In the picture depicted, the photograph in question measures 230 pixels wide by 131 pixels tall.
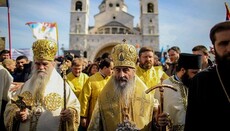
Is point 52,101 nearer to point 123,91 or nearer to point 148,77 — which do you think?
point 123,91

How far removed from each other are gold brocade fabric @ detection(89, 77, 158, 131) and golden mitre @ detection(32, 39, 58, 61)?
0.93 m

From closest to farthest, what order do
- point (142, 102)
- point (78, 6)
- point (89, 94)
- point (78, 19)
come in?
point (142, 102) < point (89, 94) < point (78, 19) < point (78, 6)

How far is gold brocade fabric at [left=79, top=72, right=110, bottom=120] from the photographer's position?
374 centimetres

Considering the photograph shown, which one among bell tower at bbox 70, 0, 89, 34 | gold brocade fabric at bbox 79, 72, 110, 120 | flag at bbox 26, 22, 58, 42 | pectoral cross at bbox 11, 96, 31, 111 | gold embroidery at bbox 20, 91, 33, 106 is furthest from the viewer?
bell tower at bbox 70, 0, 89, 34

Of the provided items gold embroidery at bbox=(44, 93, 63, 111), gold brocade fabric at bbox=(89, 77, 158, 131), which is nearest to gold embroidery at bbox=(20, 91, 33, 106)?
gold embroidery at bbox=(44, 93, 63, 111)

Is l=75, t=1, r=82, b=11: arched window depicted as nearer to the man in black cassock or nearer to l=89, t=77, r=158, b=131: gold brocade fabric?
l=89, t=77, r=158, b=131: gold brocade fabric

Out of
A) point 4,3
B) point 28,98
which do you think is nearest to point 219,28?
point 28,98

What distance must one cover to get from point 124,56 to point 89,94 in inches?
54.3

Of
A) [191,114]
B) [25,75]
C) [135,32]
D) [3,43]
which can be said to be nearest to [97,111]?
[191,114]

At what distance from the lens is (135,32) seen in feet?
141

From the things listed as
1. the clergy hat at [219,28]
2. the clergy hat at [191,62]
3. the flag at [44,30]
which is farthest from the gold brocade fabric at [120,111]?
the flag at [44,30]

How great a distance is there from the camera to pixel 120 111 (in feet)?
8.31

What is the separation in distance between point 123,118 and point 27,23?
29.7 ft

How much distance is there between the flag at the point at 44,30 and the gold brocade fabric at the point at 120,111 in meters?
7.49
